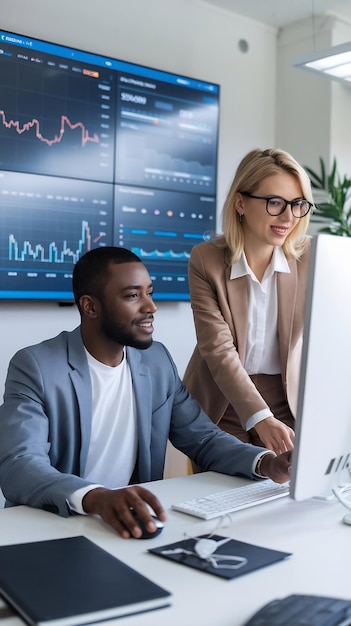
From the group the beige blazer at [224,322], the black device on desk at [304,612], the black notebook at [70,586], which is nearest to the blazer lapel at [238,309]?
the beige blazer at [224,322]

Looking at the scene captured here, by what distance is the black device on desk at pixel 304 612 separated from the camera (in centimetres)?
87

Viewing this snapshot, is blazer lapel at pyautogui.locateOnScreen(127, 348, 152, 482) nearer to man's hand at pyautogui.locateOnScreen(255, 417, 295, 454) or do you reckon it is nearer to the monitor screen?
man's hand at pyautogui.locateOnScreen(255, 417, 295, 454)

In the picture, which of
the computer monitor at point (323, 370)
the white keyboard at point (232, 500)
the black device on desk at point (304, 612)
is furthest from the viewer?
the white keyboard at point (232, 500)

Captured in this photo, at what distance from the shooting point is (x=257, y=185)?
2.17m

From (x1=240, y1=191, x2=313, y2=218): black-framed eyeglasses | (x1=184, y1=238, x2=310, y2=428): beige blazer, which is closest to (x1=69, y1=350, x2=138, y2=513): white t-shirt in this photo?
(x1=184, y1=238, x2=310, y2=428): beige blazer

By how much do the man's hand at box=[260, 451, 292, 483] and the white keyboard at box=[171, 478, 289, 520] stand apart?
16 millimetres

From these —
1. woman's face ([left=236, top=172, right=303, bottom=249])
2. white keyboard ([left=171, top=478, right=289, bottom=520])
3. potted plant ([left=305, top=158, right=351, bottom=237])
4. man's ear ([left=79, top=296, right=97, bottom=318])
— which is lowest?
white keyboard ([left=171, top=478, right=289, bottom=520])

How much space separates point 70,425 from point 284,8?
3084mm

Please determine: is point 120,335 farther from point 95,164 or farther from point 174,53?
point 174,53

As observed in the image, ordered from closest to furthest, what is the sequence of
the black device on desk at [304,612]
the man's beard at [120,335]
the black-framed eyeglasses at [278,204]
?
1. the black device on desk at [304,612]
2. the man's beard at [120,335]
3. the black-framed eyeglasses at [278,204]

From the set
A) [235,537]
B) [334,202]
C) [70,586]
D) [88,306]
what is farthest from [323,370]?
[334,202]

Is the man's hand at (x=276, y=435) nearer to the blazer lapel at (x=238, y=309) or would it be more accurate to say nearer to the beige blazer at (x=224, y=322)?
the beige blazer at (x=224, y=322)

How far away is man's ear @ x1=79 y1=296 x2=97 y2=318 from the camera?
192cm

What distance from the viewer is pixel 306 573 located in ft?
3.64
